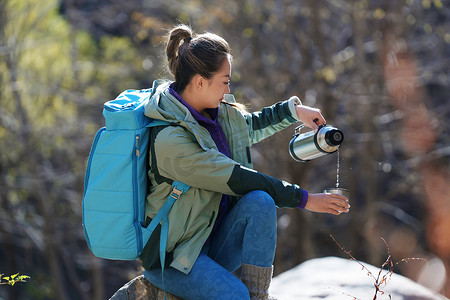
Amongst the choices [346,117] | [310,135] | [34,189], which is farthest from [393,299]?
[34,189]

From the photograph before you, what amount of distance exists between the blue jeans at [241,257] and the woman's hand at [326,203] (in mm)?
152

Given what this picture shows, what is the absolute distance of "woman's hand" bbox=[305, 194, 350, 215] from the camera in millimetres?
2449

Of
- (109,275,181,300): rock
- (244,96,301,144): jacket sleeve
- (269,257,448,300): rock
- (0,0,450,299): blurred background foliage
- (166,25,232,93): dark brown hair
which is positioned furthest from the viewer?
(0,0,450,299): blurred background foliage

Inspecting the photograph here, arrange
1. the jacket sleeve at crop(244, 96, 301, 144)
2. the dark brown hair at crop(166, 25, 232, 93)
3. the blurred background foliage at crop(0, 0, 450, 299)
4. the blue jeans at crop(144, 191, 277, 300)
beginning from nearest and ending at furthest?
the blue jeans at crop(144, 191, 277, 300), the dark brown hair at crop(166, 25, 232, 93), the jacket sleeve at crop(244, 96, 301, 144), the blurred background foliage at crop(0, 0, 450, 299)

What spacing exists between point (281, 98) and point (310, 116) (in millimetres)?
5081

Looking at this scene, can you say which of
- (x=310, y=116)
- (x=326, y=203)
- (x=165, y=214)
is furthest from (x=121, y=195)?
(x=310, y=116)

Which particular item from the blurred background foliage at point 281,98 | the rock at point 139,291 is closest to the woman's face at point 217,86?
the rock at point 139,291

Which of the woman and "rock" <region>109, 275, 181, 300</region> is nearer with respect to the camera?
the woman

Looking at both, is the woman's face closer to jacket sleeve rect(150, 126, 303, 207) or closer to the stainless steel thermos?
jacket sleeve rect(150, 126, 303, 207)

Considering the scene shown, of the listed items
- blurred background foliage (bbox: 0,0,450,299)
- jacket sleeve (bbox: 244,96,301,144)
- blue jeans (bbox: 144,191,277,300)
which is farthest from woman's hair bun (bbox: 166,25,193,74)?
blurred background foliage (bbox: 0,0,450,299)

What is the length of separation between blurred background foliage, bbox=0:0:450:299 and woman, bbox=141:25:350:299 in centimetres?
470

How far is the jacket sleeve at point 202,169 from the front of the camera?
242 cm

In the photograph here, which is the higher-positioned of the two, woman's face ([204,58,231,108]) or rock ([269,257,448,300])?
woman's face ([204,58,231,108])

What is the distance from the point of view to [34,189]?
981 centimetres
